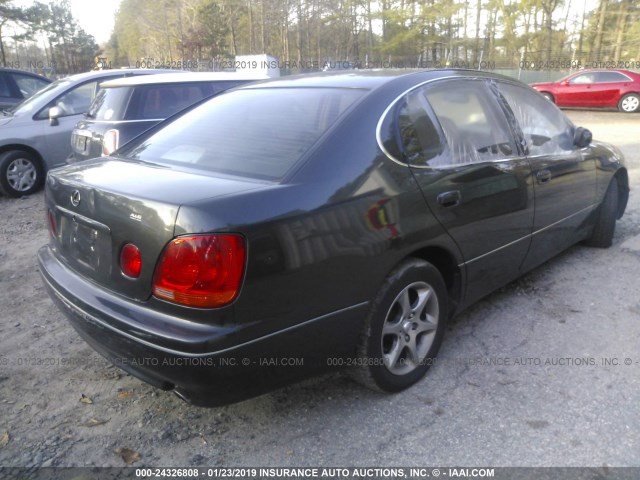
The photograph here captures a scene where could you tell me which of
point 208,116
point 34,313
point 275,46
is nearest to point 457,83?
point 208,116

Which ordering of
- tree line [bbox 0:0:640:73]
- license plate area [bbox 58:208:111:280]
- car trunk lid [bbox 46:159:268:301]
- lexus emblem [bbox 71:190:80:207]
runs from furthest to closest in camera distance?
tree line [bbox 0:0:640:73]
lexus emblem [bbox 71:190:80:207]
license plate area [bbox 58:208:111:280]
car trunk lid [bbox 46:159:268:301]

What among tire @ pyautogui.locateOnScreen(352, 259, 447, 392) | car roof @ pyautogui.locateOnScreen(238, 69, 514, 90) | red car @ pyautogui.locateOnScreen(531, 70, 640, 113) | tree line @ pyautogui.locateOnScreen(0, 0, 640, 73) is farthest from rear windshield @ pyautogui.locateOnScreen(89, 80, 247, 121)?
tree line @ pyautogui.locateOnScreen(0, 0, 640, 73)

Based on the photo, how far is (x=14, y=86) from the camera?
961 cm

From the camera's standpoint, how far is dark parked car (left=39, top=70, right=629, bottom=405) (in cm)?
202

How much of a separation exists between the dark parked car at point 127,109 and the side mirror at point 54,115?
120 cm

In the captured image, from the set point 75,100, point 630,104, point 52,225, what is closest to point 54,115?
point 75,100

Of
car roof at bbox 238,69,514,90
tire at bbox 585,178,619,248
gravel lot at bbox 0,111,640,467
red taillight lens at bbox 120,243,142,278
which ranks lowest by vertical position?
gravel lot at bbox 0,111,640,467

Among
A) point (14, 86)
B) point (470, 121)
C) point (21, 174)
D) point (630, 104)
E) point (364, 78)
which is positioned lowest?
point (630, 104)

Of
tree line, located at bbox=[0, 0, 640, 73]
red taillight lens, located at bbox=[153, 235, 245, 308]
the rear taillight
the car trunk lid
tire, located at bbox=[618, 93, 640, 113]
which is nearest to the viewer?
red taillight lens, located at bbox=[153, 235, 245, 308]

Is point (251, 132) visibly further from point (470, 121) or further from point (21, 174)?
point (21, 174)

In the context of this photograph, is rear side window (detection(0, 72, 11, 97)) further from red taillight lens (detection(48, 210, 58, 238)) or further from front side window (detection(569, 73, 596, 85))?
front side window (detection(569, 73, 596, 85))

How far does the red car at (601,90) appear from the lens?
1720cm

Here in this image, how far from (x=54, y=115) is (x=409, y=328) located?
254 inches

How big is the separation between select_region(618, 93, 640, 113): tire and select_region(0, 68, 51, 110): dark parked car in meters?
17.1
